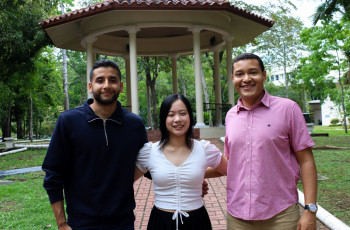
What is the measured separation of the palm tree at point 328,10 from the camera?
16064 millimetres

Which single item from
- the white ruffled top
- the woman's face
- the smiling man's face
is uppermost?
the smiling man's face

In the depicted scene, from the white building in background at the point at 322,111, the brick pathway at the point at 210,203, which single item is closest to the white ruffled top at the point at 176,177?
the brick pathway at the point at 210,203

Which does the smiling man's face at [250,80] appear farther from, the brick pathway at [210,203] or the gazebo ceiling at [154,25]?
the gazebo ceiling at [154,25]

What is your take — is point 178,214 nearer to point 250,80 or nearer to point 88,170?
point 88,170

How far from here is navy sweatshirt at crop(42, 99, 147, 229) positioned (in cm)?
235

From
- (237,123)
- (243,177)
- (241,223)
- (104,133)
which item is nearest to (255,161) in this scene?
(243,177)

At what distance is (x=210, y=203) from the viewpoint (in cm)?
558

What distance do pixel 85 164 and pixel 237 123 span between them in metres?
1.14

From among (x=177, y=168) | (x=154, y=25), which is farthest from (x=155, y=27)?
(x=177, y=168)

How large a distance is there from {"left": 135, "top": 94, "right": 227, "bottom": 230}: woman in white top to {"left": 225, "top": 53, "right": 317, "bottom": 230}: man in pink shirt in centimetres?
28

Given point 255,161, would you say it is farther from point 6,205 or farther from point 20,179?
point 20,179

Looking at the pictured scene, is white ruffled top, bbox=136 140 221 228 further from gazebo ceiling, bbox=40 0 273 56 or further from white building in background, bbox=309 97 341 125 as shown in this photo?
white building in background, bbox=309 97 341 125

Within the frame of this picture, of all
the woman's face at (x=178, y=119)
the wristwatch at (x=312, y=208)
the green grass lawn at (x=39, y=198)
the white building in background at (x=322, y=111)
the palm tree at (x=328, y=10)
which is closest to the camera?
the wristwatch at (x=312, y=208)

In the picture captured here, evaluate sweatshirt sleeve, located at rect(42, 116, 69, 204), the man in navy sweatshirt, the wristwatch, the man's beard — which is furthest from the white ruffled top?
the wristwatch
